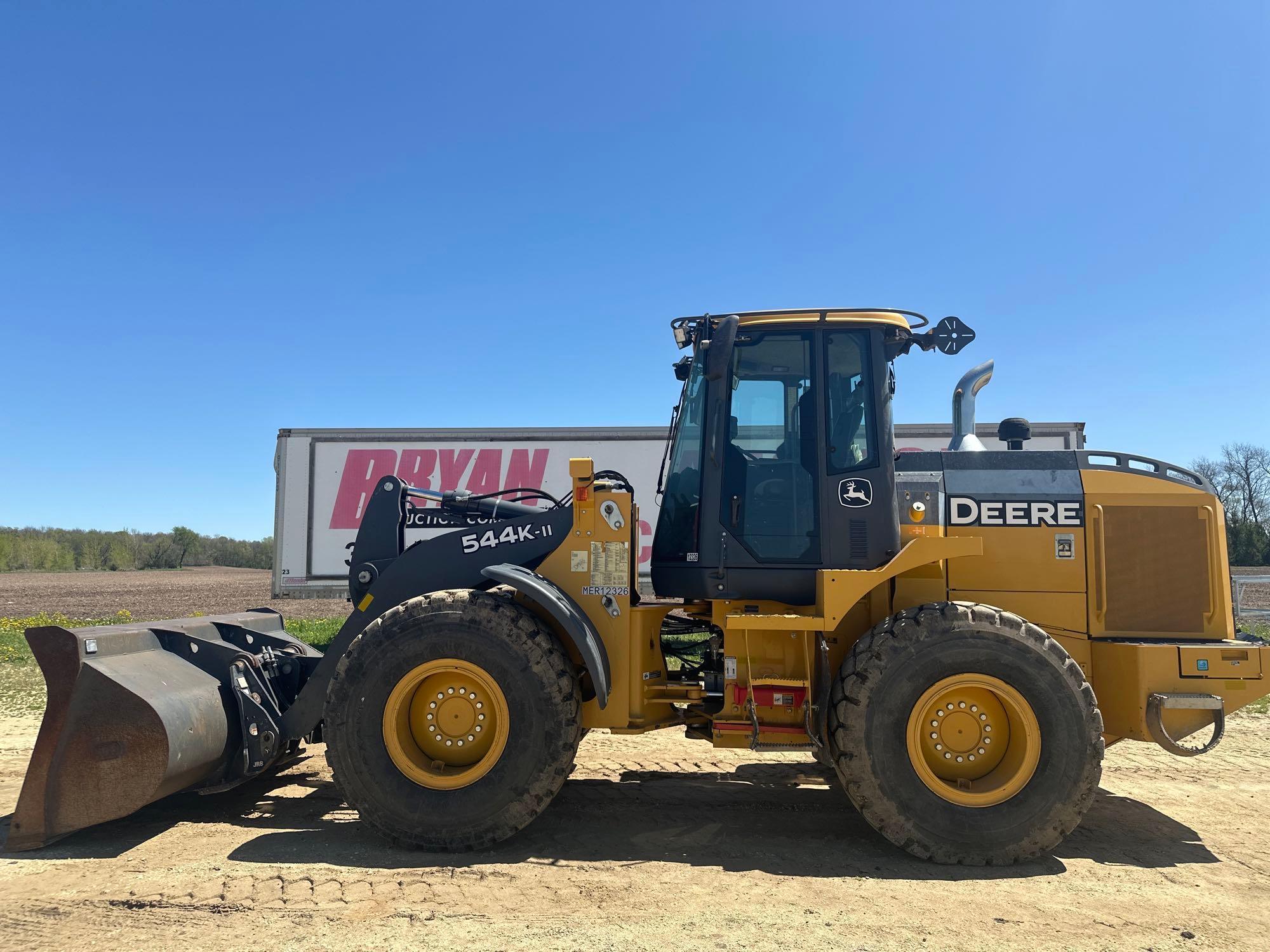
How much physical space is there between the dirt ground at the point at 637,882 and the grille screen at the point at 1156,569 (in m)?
1.37

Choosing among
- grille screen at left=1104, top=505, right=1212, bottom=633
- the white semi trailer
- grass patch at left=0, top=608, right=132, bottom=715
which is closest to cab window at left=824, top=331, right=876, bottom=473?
grille screen at left=1104, top=505, right=1212, bottom=633

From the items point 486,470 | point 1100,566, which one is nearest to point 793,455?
point 1100,566

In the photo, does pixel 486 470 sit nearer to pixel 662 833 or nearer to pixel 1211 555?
pixel 662 833

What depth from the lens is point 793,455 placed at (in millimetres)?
5016

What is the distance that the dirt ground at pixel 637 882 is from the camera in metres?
3.50

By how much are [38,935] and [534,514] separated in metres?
3.21

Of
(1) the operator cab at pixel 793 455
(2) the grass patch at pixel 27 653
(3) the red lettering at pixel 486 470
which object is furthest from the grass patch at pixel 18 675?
(1) the operator cab at pixel 793 455

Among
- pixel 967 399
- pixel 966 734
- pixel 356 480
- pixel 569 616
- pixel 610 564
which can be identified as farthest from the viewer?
pixel 356 480

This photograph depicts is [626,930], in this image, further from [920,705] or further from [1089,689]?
[1089,689]

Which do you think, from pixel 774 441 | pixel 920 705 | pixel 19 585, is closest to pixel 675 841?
pixel 920 705

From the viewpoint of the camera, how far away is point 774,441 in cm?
507

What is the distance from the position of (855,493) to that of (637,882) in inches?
101

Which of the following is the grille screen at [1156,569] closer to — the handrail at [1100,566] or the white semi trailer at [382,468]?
the handrail at [1100,566]

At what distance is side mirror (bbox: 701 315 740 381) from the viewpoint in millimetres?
4645
